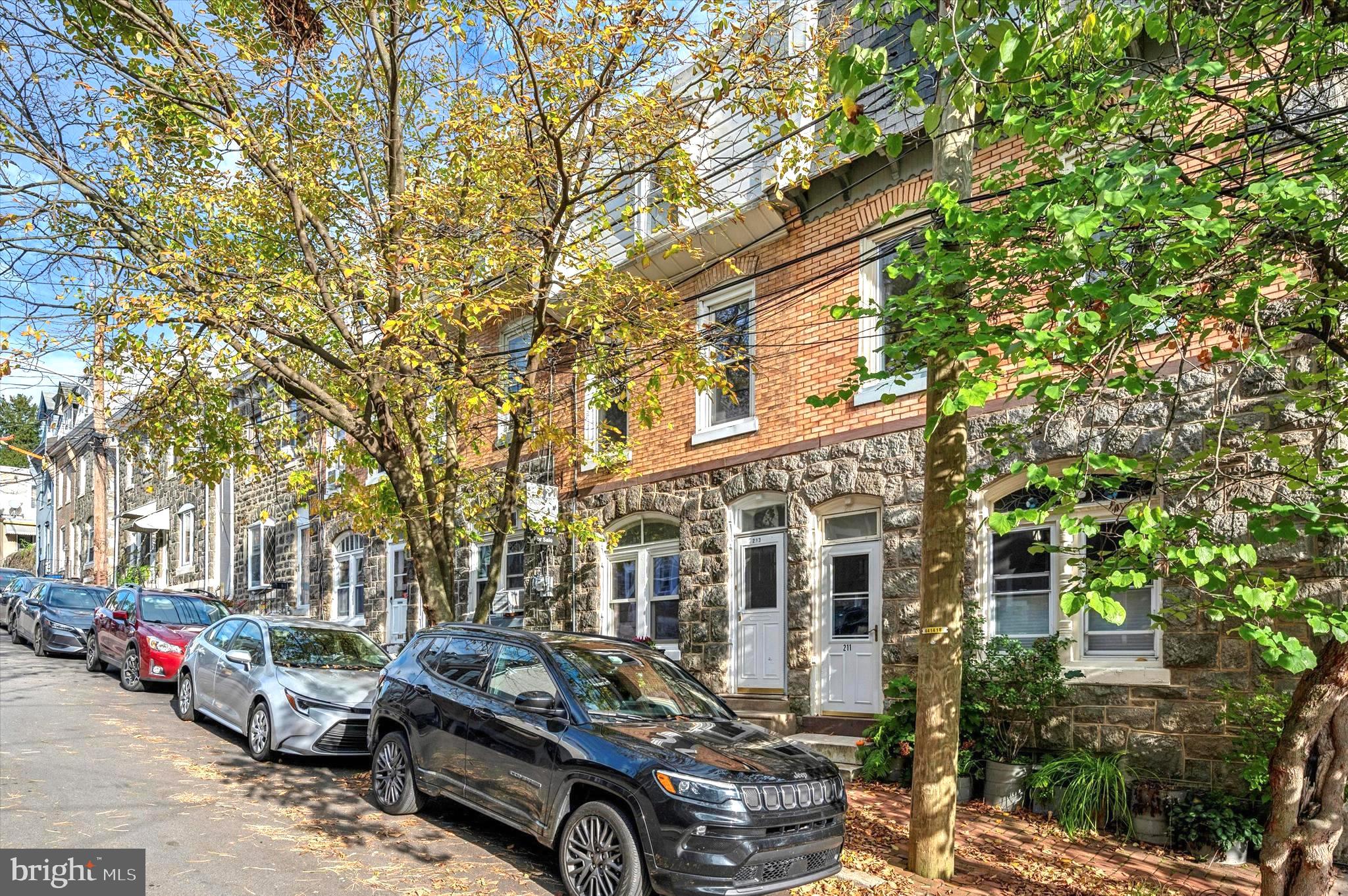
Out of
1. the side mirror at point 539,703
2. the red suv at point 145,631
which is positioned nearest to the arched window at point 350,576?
the red suv at point 145,631

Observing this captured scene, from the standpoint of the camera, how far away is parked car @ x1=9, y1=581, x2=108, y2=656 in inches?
731

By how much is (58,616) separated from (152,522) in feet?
48.7

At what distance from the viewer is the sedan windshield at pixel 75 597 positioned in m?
19.3

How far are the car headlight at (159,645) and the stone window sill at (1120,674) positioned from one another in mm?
12616

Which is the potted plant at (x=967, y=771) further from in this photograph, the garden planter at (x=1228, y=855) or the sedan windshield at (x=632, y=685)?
the sedan windshield at (x=632, y=685)

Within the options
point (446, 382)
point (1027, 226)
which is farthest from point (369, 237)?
point (1027, 226)

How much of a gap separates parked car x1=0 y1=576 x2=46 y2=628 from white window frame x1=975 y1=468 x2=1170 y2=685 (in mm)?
21250

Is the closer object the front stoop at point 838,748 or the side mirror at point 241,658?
the front stoop at point 838,748

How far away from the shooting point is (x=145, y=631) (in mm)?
14719

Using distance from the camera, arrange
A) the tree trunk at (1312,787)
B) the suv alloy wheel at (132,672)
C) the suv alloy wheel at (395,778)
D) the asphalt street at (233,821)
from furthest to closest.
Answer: the suv alloy wheel at (132,672) → the suv alloy wheel at (395,778) → the asphalt street at (233,821) → the tree trunk at (1312,787)

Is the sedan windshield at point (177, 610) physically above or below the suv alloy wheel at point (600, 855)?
above

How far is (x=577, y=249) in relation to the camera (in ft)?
32.8

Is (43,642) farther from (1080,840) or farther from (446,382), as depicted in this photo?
(1080,840)

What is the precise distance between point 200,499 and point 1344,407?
31.8 metres
